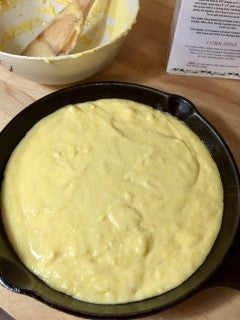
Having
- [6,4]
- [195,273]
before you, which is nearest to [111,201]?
[195,273]

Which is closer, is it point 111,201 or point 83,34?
point 111,201

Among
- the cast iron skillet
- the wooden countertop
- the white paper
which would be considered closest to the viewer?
the cast iron skillet

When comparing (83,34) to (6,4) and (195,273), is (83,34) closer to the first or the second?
(6,4)

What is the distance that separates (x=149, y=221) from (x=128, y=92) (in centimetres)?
29

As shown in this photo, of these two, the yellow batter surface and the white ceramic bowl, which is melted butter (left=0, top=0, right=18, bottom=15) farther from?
the yellow batter surface

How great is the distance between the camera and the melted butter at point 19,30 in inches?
42.3

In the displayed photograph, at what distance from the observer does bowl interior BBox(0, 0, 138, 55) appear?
107cm

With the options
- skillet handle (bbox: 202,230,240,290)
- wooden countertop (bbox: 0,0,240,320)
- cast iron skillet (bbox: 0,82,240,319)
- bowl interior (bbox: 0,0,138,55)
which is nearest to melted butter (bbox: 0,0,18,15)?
bowl interior (bbox: 0,0,138,55)

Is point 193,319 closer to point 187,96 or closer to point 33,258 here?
point 33,258

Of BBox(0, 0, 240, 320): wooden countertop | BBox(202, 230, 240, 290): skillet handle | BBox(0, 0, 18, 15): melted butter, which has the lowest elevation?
BBox(202, 230, 240, 290): skillet handle

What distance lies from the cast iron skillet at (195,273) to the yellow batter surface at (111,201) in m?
0.01

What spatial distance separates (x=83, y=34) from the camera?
108 cm

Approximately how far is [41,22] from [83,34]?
116 mm

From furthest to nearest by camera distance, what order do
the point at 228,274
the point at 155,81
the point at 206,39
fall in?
1. the point at 155,81
2. the point at 206,39
3. the point at 228,274
